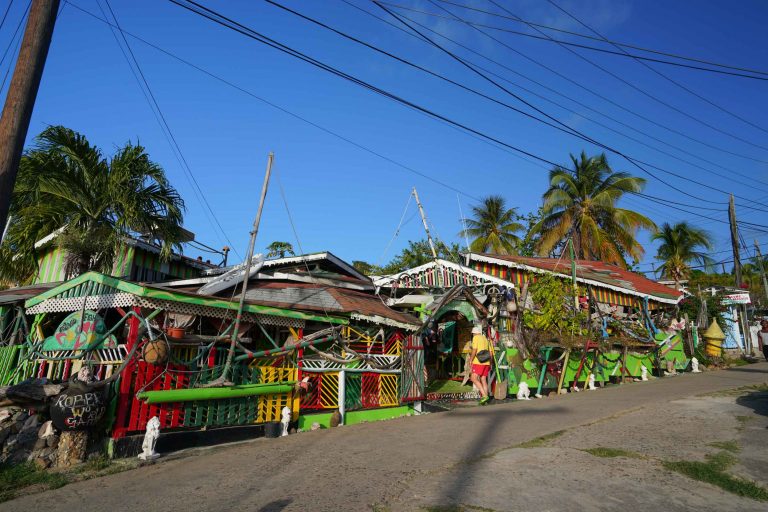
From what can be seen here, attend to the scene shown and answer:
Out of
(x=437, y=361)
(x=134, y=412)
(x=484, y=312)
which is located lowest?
(x=134, y=412)

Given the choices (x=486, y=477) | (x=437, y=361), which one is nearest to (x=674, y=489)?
(x=486, y=477)

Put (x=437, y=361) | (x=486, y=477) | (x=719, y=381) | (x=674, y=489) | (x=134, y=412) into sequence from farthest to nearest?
(x=437, y=361), (x=719, y=381), (x=134, y=412), (x=486, y=477), (x=674, y=489)

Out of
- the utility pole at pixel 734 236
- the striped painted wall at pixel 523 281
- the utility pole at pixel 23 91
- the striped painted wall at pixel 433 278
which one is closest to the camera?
the utility pole at pixel 23 91

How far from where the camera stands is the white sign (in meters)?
11.3

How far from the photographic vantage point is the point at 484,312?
13055mm

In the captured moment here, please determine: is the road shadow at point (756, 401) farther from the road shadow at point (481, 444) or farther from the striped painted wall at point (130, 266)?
the striped painted wall at point (130, 266)

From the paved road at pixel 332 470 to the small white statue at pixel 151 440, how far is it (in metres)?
0.24

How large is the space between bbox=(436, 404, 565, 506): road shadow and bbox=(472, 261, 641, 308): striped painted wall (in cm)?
770

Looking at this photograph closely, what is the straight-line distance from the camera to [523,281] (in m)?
18.0

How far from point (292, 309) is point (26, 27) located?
242 inches

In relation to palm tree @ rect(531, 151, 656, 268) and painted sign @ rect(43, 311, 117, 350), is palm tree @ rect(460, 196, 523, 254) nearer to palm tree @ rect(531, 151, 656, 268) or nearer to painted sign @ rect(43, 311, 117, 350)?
palm tree @ rect(531, 151, 656, 268)

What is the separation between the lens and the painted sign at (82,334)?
298 inches

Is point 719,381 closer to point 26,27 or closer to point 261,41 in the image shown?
point 261,41

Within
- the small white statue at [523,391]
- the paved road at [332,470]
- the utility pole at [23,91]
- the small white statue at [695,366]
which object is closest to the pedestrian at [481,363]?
the small white statue at [523,391]
